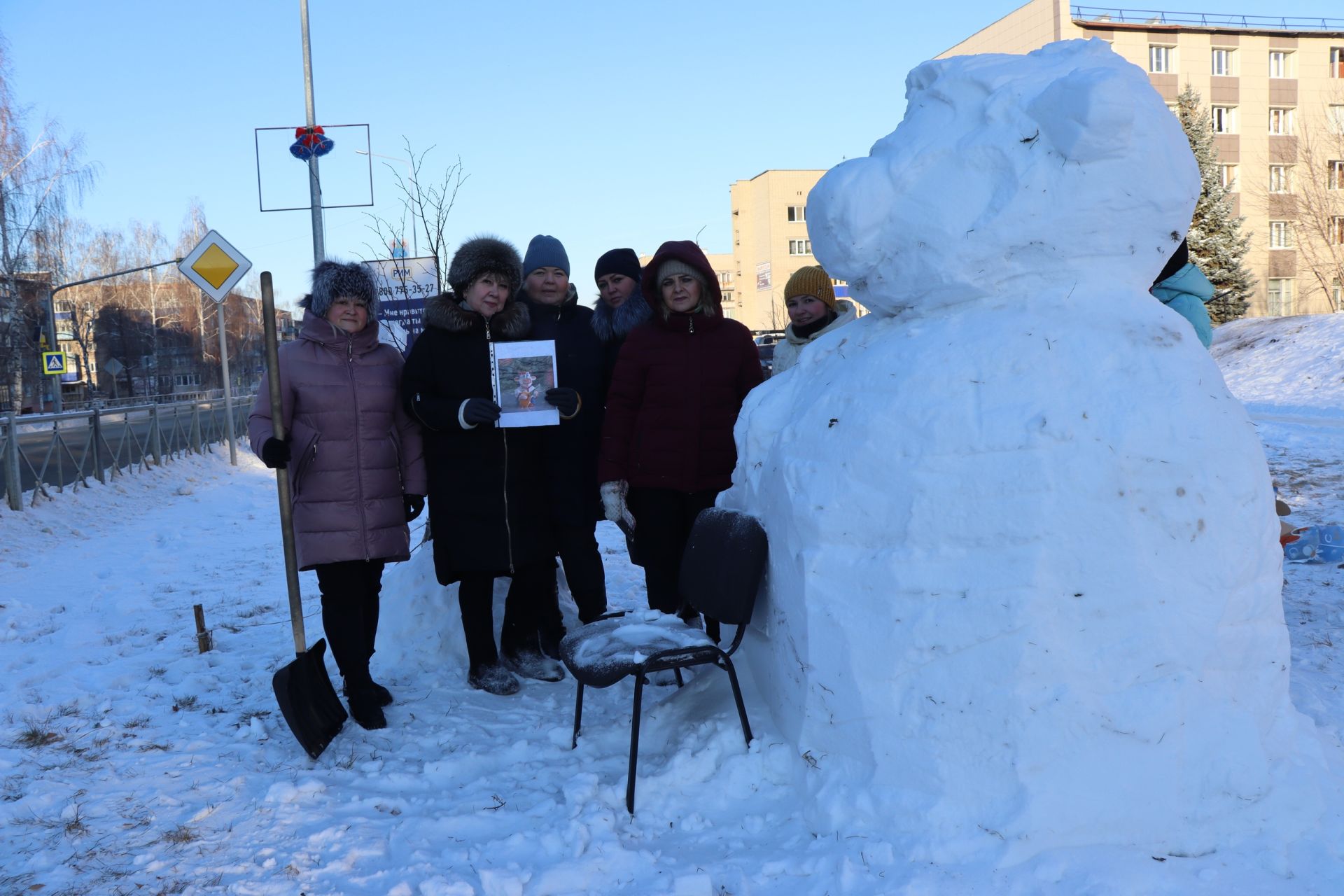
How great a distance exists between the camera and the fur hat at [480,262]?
3.75 metres

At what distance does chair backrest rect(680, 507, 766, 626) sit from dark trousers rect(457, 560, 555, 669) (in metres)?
1.13

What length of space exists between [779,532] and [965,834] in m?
0.99

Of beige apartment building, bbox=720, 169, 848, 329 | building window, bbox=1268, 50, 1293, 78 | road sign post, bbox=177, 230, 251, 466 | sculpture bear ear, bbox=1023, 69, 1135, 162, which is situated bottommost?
sculpture bear ear, bbox=1023, 69, 1135, 162

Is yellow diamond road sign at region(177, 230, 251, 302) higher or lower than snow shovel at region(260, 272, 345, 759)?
higher

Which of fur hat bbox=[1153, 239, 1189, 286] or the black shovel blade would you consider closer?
the black shovel blade

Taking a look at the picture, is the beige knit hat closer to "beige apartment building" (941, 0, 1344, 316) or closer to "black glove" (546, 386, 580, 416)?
"black glove" (546, 386, 580, 416)

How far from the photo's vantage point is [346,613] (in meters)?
3.54

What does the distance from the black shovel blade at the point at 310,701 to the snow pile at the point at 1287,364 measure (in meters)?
14.0

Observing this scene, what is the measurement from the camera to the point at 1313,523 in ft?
20.9

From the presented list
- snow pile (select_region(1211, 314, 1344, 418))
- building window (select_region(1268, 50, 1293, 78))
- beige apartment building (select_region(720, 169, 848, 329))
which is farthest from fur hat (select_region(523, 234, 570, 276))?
beige apartment building (select_region(720, 169, 848, 329))

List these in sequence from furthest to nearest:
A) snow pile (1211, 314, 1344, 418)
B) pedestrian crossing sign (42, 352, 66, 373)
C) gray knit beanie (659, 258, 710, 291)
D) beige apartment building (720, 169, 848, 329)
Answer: beige apartment building (720, 169, 848, 329) < pedestrian crossing sign (42, 352, 66, 373) < snow pile (1211, 314, 1344, 418) < gray knit beanie (659, 258, 710, 291)

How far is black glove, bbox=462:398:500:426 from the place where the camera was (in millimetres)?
3557

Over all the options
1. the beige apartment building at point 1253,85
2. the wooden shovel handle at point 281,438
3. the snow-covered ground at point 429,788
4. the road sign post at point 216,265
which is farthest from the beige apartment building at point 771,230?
the wooden shovel handle at point 281,438

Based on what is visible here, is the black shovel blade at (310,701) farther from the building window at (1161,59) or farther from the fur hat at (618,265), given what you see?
the building window at (1161,59)
